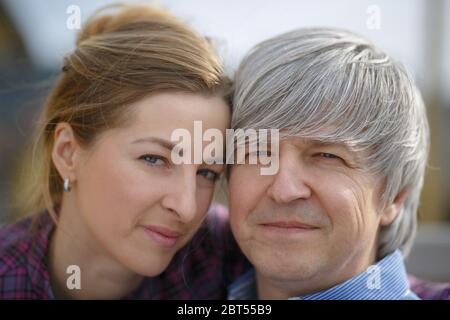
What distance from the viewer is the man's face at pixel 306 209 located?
57.4 inches

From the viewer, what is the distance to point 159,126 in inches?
60.6

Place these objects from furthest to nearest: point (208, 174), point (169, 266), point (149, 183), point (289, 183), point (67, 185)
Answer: point (169, 266) < point (67, 185) < point (208, 174) < point (149, 183) < point (289, 183)

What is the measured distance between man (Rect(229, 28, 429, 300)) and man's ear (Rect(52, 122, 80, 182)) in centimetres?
48

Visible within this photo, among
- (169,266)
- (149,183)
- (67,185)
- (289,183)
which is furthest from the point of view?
(169,266)

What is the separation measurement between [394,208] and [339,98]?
0.39 meters

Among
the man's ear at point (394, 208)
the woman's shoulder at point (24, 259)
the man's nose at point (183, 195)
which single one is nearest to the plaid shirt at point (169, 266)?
the woman's shoulder at point (24, 259)

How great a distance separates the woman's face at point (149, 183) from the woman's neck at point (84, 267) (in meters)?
0.13

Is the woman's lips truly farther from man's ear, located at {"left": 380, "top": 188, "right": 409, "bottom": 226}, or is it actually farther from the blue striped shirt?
man's ear, located at {"left": 380, "top": 188, "right": 409, "bottom": 226}

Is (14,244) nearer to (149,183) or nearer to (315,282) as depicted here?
(149,183)

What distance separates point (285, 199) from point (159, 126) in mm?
389

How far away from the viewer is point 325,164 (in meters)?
1.49

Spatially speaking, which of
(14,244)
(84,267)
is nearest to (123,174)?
(84,267)

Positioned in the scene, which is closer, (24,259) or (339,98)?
(339,98)
